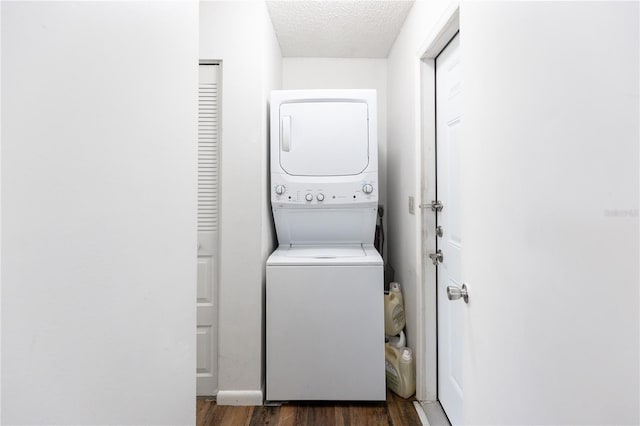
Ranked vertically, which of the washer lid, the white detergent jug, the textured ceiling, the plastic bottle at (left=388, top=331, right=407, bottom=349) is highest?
the textured ceiling

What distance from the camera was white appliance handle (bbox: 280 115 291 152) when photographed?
2.10m

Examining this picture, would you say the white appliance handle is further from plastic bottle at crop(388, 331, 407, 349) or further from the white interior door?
plastic bottle at crop(388, 331, 407, 349)

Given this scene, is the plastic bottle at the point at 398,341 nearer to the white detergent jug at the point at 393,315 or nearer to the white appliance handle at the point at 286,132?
the white detergent jug at the point at 393,315

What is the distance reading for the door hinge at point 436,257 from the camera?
1774 millimetres

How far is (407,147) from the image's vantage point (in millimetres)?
2111

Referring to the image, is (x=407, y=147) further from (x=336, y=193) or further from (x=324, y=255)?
(x=324, y=255)

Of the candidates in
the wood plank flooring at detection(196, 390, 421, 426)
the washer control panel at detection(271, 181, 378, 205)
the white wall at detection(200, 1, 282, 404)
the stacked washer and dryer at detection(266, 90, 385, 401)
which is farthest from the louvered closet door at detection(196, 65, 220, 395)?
the washer control panel at detection(271, 181, 378, 205)
